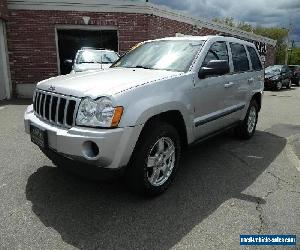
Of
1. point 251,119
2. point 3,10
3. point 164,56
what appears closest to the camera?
point 164,56

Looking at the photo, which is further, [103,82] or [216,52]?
[216,52]

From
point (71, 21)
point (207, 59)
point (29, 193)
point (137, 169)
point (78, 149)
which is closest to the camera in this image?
point (78, 149)

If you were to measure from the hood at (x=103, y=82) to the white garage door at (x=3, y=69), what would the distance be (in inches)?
365

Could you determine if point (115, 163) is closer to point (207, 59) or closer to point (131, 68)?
point (131, 68)

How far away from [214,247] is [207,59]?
101 inches

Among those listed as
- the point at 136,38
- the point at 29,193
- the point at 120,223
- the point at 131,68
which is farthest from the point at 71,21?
the point at 120,223

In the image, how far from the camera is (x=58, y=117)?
11.4ft

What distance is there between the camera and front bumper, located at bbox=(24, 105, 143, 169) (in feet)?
10.1

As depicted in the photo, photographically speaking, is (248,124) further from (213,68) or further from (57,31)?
(57,31)

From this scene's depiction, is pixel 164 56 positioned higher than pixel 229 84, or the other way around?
pixel 164 56

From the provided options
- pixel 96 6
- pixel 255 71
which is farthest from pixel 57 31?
pixel 255 71

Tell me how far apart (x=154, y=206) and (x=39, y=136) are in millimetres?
1476

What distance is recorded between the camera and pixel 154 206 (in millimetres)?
3627

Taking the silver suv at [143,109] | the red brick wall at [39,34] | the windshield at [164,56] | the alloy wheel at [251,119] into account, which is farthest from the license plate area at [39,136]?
the red brick wall at [39,34]
